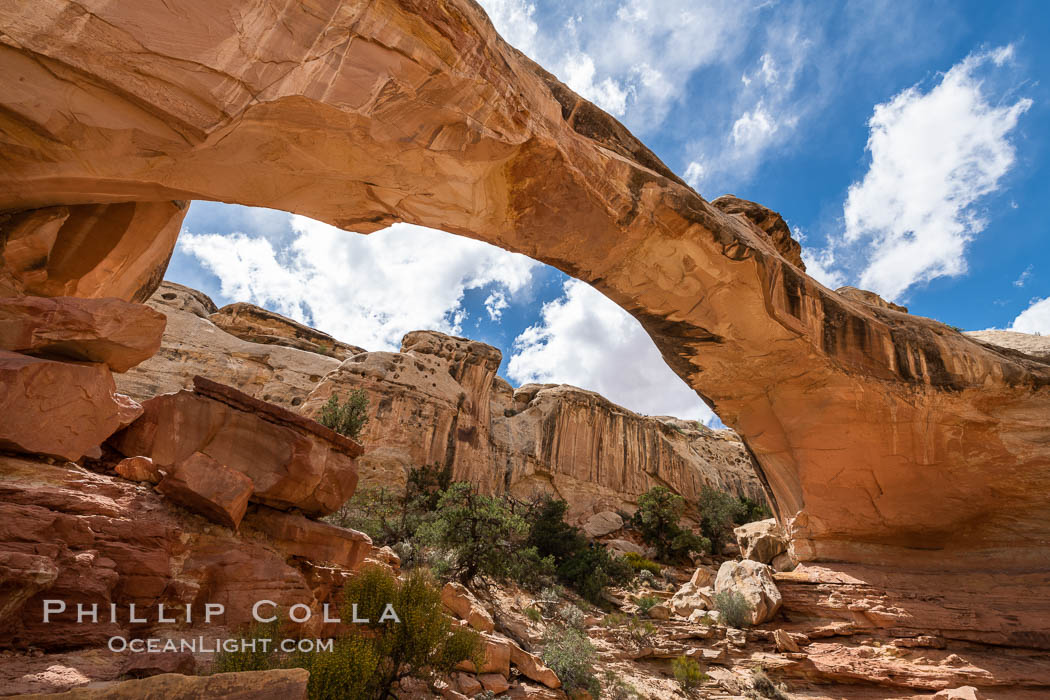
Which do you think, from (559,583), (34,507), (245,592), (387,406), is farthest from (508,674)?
(387,406)

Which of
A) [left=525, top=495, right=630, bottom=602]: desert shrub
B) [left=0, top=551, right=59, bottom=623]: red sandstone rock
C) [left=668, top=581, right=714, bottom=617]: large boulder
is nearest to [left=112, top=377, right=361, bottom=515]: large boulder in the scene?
[left=0, top=551, right=59, bottom=623]: red sandstone rock

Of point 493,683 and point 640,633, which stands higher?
point 493,683

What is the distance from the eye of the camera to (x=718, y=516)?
2566 cm

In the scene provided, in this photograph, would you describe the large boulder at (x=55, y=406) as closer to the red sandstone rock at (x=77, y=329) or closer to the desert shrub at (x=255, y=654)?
the red sandstone rock at (x=77, y=329)

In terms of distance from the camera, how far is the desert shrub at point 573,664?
25.7ft

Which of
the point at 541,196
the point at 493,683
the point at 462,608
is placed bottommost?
the point at 493,683

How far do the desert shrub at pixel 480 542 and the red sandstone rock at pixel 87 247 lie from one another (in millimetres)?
8540

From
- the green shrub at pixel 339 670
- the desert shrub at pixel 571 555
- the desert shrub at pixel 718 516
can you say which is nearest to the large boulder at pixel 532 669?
the green shrub at pixel 339 670

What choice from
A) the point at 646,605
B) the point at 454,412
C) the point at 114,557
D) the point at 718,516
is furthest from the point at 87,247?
the point at 718,516

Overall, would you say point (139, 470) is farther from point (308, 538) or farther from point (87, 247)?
point (87, 247)

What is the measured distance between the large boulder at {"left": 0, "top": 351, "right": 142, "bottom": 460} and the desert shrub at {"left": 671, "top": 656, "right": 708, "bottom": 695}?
32.6 feet

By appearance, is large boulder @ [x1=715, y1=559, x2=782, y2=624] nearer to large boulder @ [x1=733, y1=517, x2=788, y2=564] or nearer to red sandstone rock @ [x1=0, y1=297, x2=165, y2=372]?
large boulder @ [x1=733, y1=517, x2=788, y2=564]

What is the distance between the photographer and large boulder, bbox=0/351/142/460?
3.75 m

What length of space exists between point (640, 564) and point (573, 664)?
13737mm
